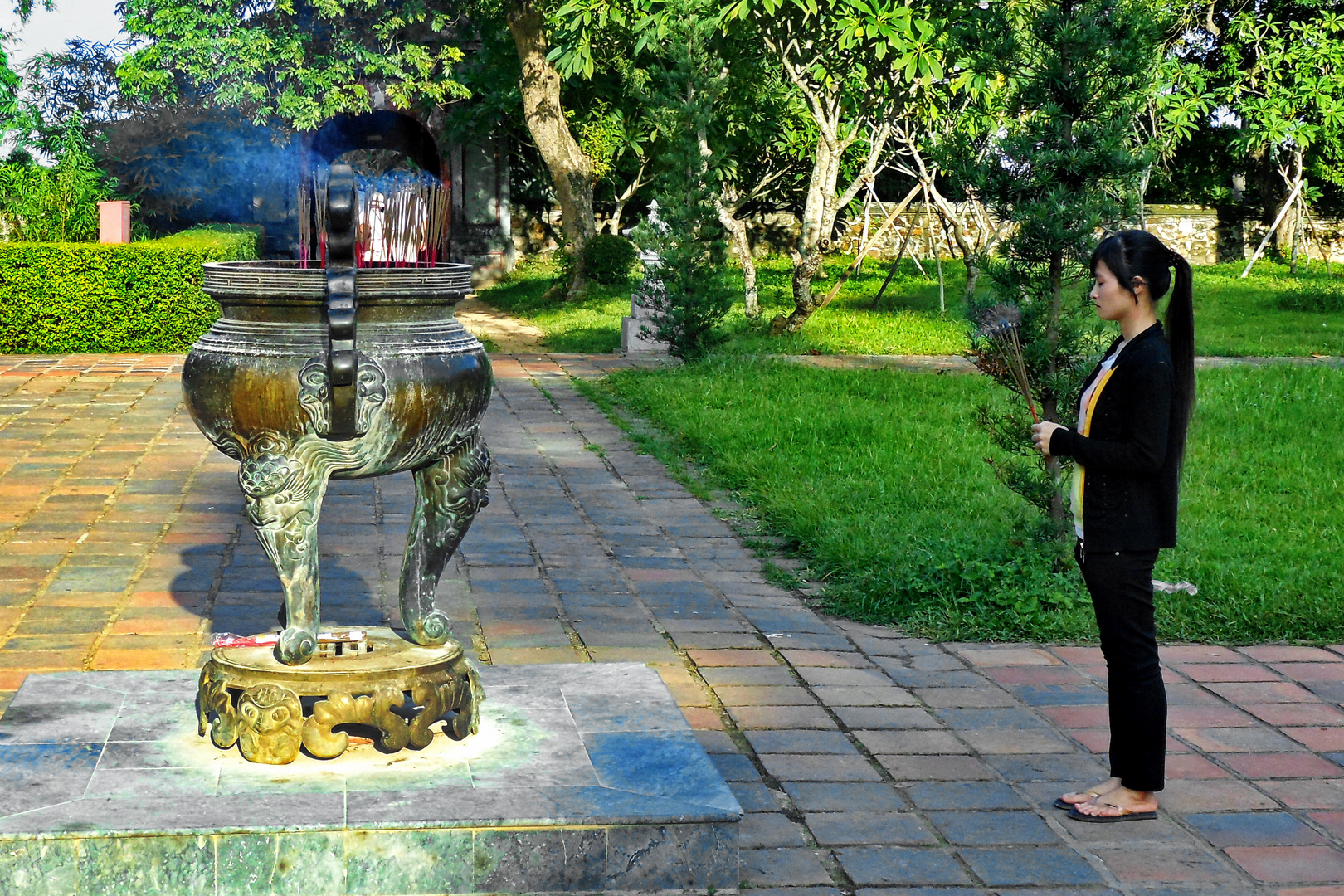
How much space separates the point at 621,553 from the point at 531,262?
2027 cm

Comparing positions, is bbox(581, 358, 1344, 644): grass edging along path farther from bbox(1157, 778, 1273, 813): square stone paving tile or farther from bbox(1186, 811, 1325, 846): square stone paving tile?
bbox(1186, 811, 1325, 846): square stone paving tile

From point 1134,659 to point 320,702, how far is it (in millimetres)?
2086

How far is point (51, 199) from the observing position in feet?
52.2

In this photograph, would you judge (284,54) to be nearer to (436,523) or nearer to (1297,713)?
(436,523)

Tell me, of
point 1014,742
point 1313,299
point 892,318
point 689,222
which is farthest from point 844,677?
point 1313,299

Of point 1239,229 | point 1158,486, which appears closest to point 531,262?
point 1239,229

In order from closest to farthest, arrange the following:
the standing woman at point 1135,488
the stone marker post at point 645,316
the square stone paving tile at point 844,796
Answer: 1. the standing woman at point 1135,488
2. the square stone paving tile at point 844,796
3. the stone marker post at point 645,316

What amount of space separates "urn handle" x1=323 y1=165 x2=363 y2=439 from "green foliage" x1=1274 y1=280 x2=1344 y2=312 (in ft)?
56.0

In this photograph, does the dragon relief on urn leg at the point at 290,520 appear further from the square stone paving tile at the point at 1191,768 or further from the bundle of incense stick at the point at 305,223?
the square stone paving tile at the point at 1191,768

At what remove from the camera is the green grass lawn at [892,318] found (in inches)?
551

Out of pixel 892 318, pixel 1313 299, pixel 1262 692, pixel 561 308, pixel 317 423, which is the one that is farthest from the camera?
pixel 561 308

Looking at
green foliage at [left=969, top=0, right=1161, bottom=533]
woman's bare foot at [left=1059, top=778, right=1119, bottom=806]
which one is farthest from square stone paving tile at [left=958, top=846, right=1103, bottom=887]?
green foliage at [left=969, top=0, right=1161, bottom=533]

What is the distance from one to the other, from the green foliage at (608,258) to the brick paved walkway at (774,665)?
13.0 m

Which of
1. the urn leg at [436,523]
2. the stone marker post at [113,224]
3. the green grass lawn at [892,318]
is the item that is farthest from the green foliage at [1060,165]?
the stone marker post at [113,224]
